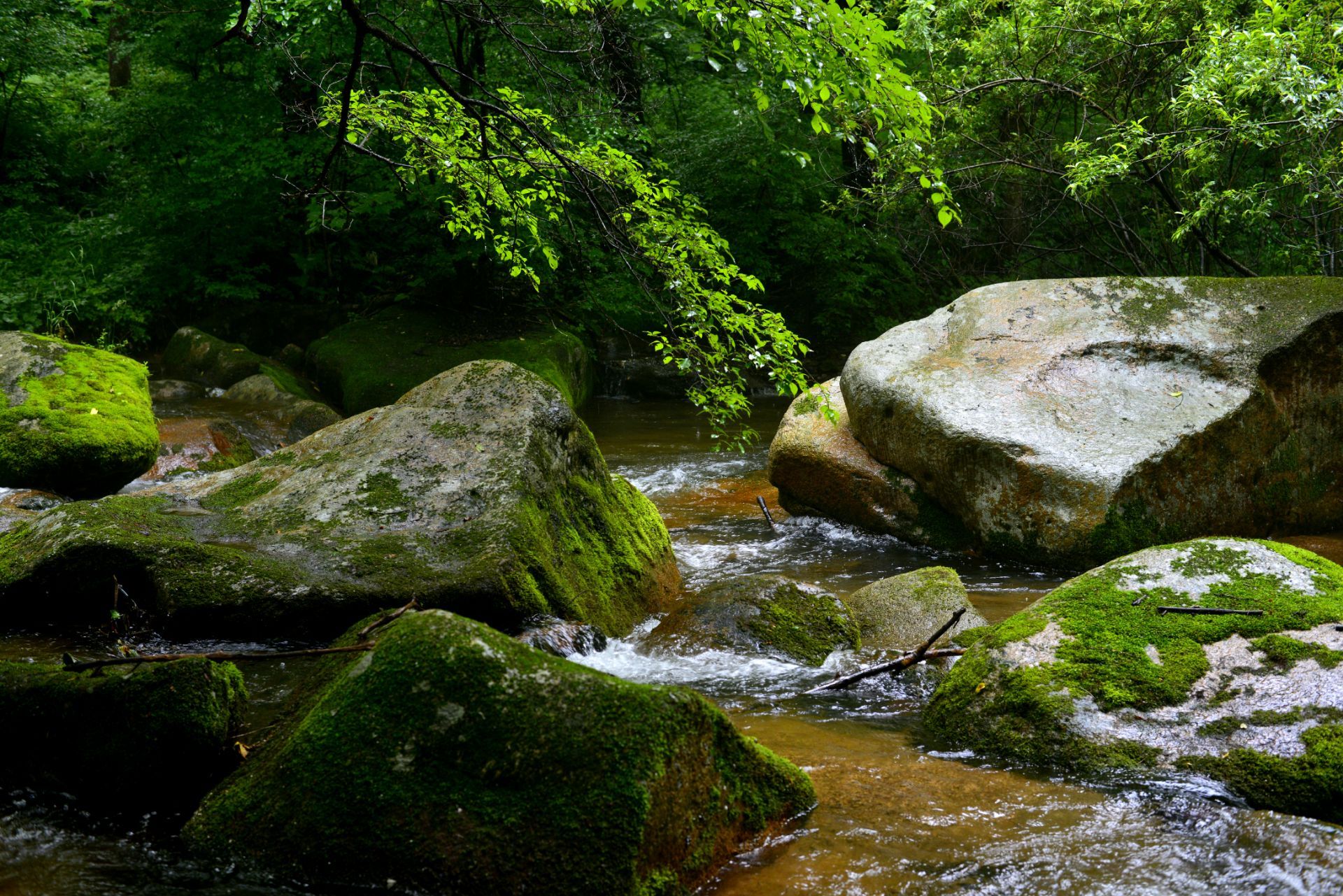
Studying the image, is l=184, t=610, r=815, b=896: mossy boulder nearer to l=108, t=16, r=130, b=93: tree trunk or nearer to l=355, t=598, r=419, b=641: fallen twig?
l=355, t=598, r=419, b=641: fallen twig

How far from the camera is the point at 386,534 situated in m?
5.61

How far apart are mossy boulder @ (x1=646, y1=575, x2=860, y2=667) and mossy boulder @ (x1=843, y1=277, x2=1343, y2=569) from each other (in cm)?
227

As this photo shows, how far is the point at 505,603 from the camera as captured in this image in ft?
17.3

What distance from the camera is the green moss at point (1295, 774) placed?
3.42 m

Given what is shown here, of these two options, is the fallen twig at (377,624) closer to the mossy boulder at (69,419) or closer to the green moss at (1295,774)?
the green moss at (1295,774)

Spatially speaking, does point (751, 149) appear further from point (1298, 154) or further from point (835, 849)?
point (835, 849)

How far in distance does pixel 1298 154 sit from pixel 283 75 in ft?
42.9

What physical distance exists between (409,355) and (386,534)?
9.62 m

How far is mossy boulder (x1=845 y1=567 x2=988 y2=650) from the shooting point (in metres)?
5.76

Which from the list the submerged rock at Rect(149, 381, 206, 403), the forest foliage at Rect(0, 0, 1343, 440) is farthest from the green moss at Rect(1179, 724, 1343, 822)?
the submerged rock at Rect(149, 381, 206, 403)

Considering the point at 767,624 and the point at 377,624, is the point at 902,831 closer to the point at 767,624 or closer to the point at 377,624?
the point at 377,624

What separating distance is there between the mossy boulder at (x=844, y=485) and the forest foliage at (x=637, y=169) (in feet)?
4.47

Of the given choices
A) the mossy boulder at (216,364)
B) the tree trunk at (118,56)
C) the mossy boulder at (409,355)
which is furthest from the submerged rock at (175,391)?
the tree trunk at (118,56)

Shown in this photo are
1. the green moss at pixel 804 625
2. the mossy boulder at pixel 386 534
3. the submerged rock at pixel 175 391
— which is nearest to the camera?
the mossy boulder at pixel 386 534
